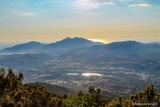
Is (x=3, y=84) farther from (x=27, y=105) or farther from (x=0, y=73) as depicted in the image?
(x=27, y=105)

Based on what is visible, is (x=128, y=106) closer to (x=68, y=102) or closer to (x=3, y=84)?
(x=3, y=84)

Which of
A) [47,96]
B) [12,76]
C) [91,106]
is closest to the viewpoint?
[12,76]


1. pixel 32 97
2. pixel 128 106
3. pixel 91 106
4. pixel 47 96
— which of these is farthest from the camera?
pixel 91 106

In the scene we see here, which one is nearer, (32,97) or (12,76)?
(12,76)

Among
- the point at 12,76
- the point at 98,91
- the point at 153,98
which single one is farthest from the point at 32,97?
the point at 153,98

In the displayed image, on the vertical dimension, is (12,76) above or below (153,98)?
above

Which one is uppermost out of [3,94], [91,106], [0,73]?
[0,73]

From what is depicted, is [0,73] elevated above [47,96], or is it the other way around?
[0,73]

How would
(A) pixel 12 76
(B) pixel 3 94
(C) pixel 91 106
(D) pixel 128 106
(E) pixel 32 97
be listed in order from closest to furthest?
(D) pixel 128 106 < (B) pixel 3 94 < (A) pixel 12 76 < (E) pixel 32 97 < (C) pixel 91 106

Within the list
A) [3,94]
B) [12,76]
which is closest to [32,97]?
[12,76]
